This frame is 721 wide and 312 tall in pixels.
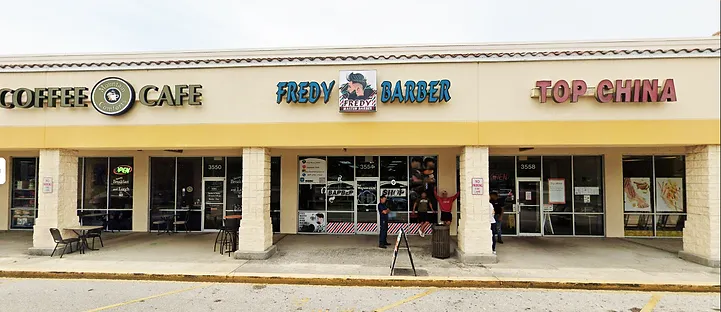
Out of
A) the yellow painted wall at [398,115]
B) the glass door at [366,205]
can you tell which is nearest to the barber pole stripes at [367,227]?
the glass door at [366,205]

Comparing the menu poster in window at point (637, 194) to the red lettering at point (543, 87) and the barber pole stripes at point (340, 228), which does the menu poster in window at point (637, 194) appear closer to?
the red lettering at point (543, 87)

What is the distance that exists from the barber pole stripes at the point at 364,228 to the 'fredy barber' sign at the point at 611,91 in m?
6.61

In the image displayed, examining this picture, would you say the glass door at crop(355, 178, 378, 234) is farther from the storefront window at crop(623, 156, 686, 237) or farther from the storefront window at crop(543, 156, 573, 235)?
the storefront window at crop(623, 156, 686, 237)

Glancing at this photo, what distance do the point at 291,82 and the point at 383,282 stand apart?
560 centimetres

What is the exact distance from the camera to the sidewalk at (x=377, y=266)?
326 inches

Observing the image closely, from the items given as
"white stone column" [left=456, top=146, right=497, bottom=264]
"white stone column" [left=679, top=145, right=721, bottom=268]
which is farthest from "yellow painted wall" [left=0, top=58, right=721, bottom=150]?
"white stone column" [left=679, top=145, right=721, bottom=268]

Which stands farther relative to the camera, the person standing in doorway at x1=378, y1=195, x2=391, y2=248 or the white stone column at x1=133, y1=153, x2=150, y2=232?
the white stone column at x1=133, y1=153, x2=150, y2=232

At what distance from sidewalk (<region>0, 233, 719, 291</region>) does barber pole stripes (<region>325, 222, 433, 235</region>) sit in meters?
2.02

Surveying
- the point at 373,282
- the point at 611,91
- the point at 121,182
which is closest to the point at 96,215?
the point at 121,182

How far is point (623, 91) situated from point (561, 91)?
4.80ft

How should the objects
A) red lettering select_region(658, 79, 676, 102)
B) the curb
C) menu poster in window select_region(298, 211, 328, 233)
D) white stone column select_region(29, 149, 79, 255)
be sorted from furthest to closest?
menu poster in window select_region(298, 211, 328, 233)
white stone column select_region(29, 149, 79, 255)
red lettering select_region(658, 79, 676, 102)
the curb

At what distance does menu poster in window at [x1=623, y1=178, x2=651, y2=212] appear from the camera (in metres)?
13.6

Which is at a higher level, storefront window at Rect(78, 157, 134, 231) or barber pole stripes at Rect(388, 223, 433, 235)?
storefront window at Rect(78, 157, 134, 231)

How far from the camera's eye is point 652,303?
23.4 feet
